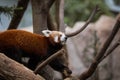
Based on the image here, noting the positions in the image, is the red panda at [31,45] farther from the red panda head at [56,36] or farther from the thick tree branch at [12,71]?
the thick tree branch at [12,71]

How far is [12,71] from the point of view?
2.79 m

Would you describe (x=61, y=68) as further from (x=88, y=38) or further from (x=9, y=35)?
(x=88, y=38)

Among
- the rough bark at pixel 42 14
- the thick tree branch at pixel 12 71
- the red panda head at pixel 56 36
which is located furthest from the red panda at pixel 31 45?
the thick tree branch at pixel 12 71

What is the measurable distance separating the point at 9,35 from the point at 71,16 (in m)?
6.05

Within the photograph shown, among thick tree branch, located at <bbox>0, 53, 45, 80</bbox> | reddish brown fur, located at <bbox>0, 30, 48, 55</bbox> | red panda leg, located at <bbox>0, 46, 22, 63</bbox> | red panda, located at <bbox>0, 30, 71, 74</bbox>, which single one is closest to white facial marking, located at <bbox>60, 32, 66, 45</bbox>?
red panda, located at <bbox>0, 30, 71, 74</bbox>

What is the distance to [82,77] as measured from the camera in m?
3.15

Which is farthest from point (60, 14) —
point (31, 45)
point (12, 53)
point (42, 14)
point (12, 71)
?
point (12, 71)

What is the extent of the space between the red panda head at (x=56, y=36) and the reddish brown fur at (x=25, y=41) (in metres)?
0.04

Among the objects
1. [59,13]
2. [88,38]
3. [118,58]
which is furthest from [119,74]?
[59,13]

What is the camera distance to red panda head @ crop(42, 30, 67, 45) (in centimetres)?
342

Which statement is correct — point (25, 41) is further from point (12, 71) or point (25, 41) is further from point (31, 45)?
point (12, 71)

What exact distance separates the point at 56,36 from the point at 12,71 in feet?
2.46

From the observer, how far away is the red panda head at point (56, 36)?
3415 millimetres

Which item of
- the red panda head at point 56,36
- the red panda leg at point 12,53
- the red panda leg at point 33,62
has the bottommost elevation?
the red panda leg at point 33,62
